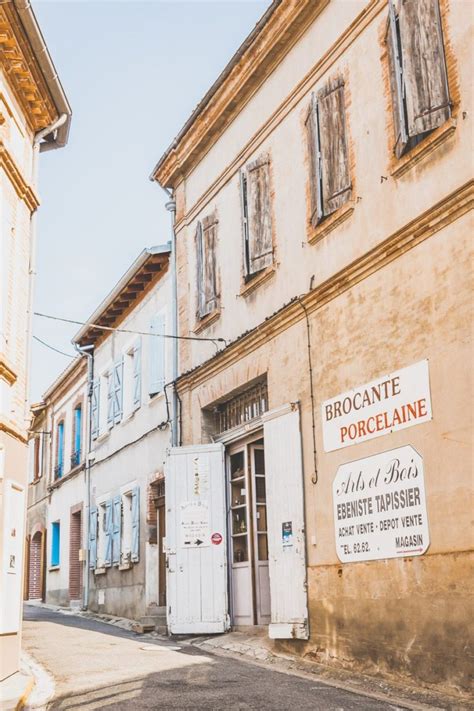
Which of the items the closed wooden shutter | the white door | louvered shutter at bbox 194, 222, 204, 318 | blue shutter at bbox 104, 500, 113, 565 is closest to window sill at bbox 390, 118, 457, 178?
louvered shutter at bbox 194, 222, 204, 318

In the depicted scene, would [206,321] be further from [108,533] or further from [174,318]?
[108,533]

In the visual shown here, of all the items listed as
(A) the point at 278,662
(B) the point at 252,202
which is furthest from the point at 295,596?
(B) the point at 252,202

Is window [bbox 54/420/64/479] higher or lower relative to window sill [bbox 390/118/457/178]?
lower

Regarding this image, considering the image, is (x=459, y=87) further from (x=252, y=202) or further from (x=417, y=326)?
(x=252, y=202)

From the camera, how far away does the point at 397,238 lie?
852cm

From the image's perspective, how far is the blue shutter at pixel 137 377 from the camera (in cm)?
1641

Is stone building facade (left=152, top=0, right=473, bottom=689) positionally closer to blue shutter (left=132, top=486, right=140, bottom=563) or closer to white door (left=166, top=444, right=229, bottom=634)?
white door (left=166, top=444, right=229, bottom=634)

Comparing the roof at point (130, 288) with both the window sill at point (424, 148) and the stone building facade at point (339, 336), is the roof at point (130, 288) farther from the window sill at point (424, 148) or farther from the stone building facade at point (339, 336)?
the window sill at point (424, 148)

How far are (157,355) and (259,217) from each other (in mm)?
4399

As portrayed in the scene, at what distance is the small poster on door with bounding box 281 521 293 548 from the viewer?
10.1 meters

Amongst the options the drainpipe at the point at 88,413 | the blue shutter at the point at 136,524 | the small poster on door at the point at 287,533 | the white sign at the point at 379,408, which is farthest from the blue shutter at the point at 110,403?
the white sign at the point at 379,408

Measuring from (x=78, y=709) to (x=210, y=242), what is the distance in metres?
7.78

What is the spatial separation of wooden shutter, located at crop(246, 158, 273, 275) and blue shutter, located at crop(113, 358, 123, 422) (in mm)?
6499

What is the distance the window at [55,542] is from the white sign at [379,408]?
15237 mm
